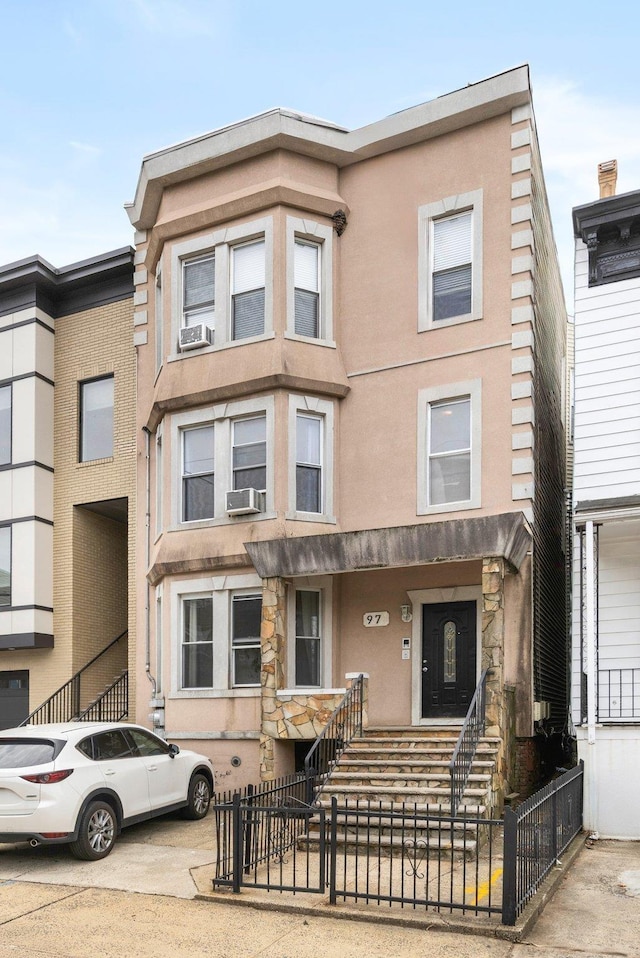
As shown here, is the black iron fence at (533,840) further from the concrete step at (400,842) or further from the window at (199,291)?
the window at (199,291)

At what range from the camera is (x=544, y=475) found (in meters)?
16.8

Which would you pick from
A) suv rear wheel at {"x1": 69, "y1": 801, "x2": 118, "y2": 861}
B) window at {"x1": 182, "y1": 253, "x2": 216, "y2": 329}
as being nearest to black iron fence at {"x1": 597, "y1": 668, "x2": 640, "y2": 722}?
suv rear wheel at {"x1": 69, "y1": 801, "x2": 118, "y2": 861}

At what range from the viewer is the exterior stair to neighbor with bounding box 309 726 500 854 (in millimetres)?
10805

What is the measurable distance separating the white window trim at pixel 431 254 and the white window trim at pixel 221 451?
9.75 ft

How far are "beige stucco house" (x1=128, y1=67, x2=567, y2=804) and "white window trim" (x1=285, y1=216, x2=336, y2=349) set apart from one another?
34 millimetres

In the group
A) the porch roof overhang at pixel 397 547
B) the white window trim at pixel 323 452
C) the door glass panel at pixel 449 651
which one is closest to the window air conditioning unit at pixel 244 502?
the white window trim at pixel 323 452

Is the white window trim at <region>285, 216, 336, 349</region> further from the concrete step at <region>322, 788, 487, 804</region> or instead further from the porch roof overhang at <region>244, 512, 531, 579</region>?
the concrete step at <region>322, 788, 487, 804</region>

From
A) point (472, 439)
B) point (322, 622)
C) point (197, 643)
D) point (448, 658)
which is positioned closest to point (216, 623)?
point (197, 643)

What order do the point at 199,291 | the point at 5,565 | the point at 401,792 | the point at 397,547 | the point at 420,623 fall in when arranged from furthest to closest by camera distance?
the point at 5,565 < the point at 199,291 < the point at 420,623 < the point at 397,547 < the point at 401,792

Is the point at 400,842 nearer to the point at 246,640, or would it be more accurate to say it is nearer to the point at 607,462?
the point at 246,640

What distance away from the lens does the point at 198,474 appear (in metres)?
16.8

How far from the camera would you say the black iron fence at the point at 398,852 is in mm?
8398

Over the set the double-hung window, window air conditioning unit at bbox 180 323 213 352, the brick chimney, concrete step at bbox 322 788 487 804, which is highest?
the brick chimney

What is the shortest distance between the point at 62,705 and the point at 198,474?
5.88 m
